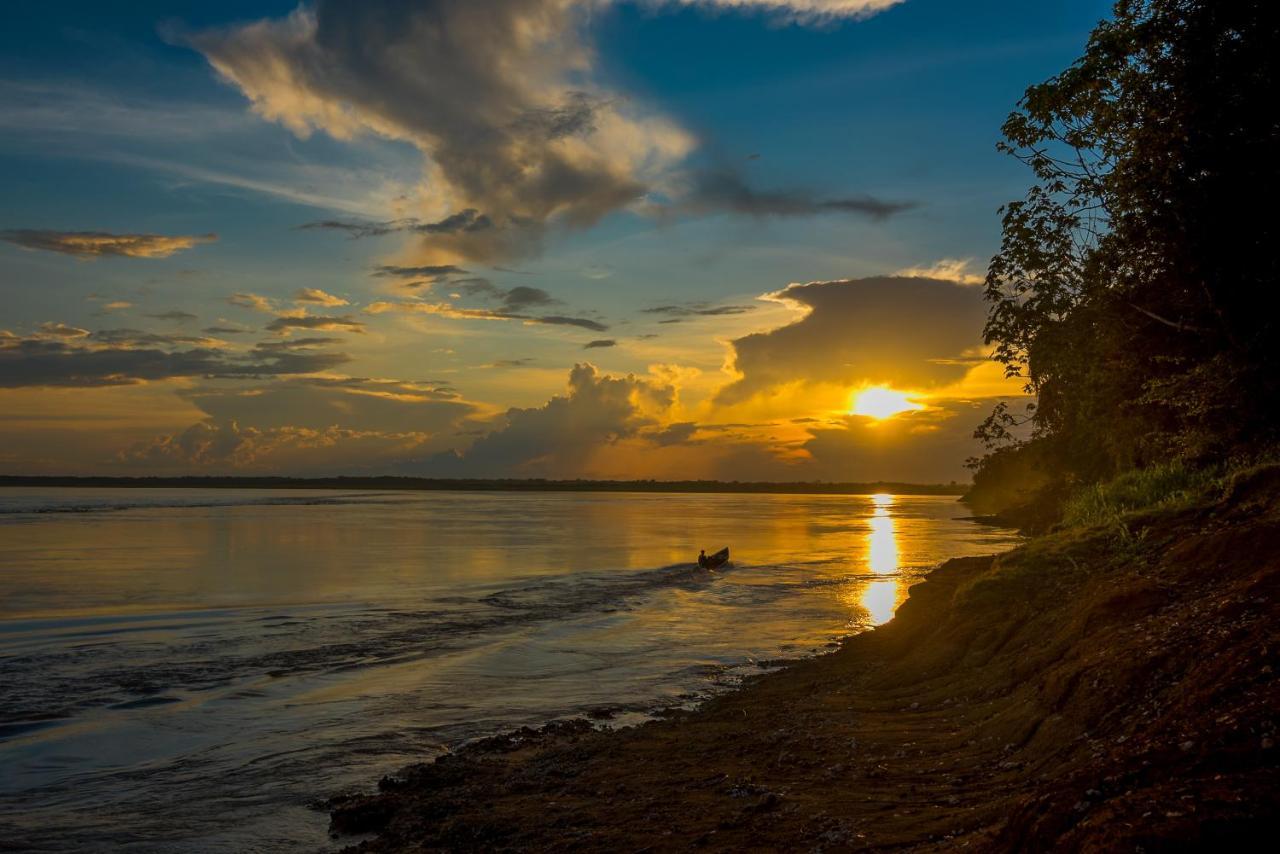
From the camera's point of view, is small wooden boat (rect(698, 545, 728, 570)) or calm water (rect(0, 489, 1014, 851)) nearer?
calm water (rect(0, 489, 1014, 851))

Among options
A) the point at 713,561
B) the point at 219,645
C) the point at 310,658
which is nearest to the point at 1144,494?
the point at 310,658

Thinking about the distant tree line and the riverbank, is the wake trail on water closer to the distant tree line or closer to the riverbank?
the riverbank

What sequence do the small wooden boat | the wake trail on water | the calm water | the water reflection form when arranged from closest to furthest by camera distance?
the calm water
the wake trail on water
the water reflection
the small wooden boat

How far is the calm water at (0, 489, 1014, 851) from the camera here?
37.6ft

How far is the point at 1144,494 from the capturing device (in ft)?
55.1

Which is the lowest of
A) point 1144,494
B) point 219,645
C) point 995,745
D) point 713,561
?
point 219,645

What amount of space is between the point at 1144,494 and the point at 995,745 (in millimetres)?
9959

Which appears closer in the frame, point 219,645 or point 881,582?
point 219,645

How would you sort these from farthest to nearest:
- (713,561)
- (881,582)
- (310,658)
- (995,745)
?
(713,561)
(881,582)
(310,658)
(995,745)

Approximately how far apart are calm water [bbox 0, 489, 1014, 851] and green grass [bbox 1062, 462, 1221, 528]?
726 cm

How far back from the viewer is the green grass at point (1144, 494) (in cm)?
1487

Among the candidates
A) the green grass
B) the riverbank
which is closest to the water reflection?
the green grass

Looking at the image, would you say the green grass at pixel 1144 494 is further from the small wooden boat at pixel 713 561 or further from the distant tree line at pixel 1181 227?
the small wooden boat at pixel 713 561

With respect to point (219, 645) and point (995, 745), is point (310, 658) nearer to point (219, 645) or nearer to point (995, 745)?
point (219, 645)
